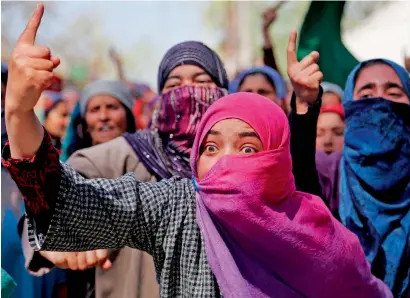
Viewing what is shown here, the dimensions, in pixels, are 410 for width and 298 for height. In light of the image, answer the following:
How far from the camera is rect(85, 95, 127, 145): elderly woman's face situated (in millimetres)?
3791

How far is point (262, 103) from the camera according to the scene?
1.97 meters

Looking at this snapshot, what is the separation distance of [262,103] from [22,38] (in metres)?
0.76

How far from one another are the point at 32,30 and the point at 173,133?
3.98ft

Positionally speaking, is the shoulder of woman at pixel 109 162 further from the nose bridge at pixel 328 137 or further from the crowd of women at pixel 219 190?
the nose bridge at pixel 328 137

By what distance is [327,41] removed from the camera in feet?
17.1

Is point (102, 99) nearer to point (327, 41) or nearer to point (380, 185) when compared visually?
point (380, 185)

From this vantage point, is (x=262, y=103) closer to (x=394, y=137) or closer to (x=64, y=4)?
(x=394, y=137)

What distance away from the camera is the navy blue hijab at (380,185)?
8.45ft

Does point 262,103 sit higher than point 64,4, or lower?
lower

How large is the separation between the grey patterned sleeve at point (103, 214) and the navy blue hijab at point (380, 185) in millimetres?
1096

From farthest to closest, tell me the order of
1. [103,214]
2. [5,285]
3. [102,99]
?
[102,99] → [5,285] → [103,214]

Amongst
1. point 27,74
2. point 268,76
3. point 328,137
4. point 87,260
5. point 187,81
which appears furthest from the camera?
point 268,76

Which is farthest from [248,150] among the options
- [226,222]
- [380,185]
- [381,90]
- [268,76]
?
[268,76]

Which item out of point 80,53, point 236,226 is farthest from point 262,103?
point 80,53
